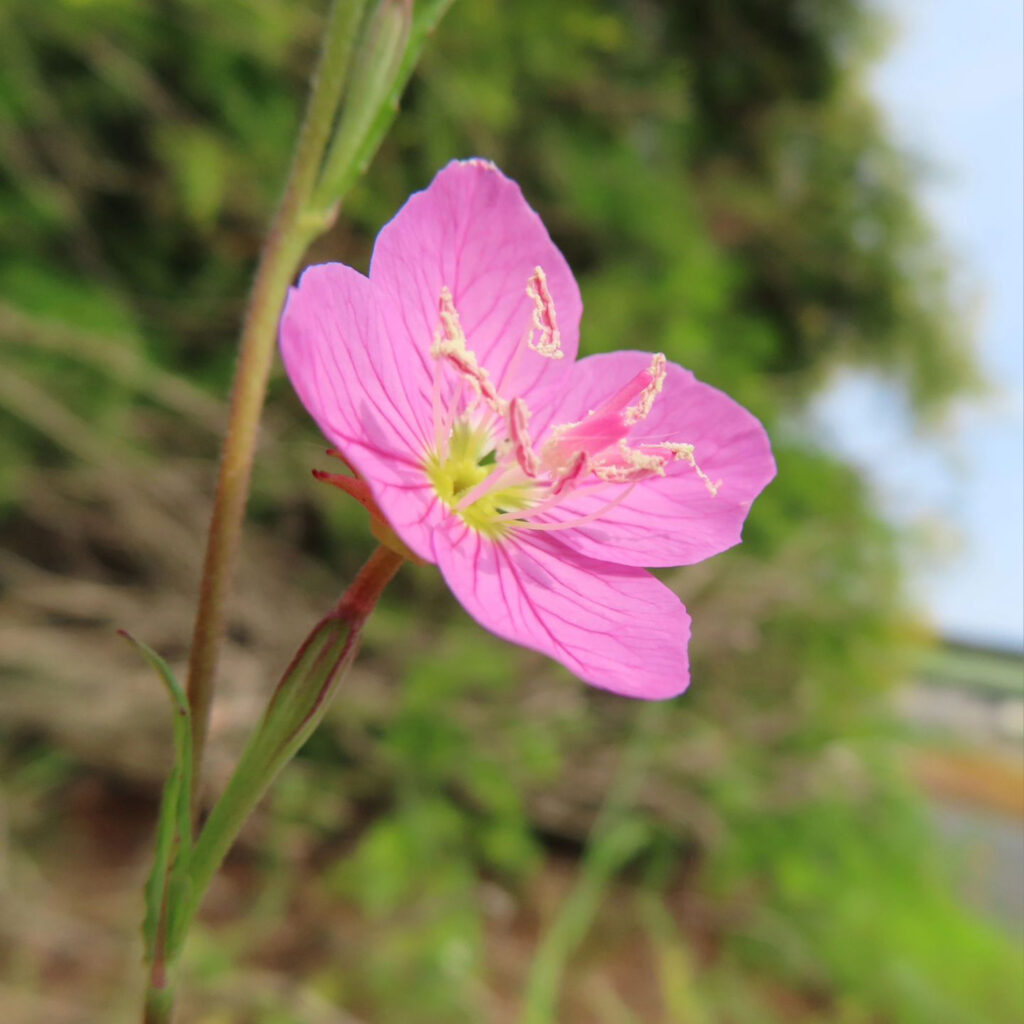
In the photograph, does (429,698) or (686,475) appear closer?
(686,475)

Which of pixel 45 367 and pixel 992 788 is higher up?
pixel 992 788

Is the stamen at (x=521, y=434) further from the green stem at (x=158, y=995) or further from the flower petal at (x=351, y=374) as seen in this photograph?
the green stem at (x=158, y=995)

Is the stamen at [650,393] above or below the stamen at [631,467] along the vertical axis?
above

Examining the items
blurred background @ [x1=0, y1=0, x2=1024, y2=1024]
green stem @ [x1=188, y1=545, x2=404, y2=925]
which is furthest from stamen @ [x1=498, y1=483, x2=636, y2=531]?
blurred background @ [x1=0, y1=0, x2=1024, y2=1024]

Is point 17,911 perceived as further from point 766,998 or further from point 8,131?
point 766,998

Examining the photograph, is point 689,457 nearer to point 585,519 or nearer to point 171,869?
point 585,519

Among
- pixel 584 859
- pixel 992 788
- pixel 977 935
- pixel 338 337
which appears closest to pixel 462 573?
pixel 338 337

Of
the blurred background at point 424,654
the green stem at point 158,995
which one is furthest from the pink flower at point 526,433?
the blurred background at point 424,654
